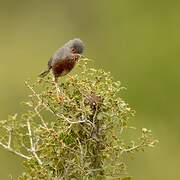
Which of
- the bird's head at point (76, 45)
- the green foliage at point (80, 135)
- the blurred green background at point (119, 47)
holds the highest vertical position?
the blurred green background at point (119, 47)

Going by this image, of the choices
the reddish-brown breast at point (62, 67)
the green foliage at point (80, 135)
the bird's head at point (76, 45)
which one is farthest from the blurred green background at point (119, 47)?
the green foliage at point (80, 135)

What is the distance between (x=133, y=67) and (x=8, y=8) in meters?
2.50

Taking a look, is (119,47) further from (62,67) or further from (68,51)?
(68,51)

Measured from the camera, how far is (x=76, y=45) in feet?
14.8

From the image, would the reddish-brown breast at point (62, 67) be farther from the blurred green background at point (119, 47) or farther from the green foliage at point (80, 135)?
the blurred green background at point (119, 47)

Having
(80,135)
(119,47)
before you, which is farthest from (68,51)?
(119,47)

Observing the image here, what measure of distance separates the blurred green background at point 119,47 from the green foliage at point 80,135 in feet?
20.7

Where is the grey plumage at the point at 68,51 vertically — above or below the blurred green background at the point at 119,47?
below

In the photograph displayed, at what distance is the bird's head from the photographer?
14.8ft

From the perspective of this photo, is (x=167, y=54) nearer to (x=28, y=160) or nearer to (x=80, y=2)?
(x=80, y=2)

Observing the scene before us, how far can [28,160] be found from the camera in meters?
3.96

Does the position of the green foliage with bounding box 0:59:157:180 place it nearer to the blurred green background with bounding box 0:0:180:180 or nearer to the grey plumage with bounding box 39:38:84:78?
the grey plumage with bounding box 39:38:84:78

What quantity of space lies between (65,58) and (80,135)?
724mm

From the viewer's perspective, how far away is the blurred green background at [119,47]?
456 inches
